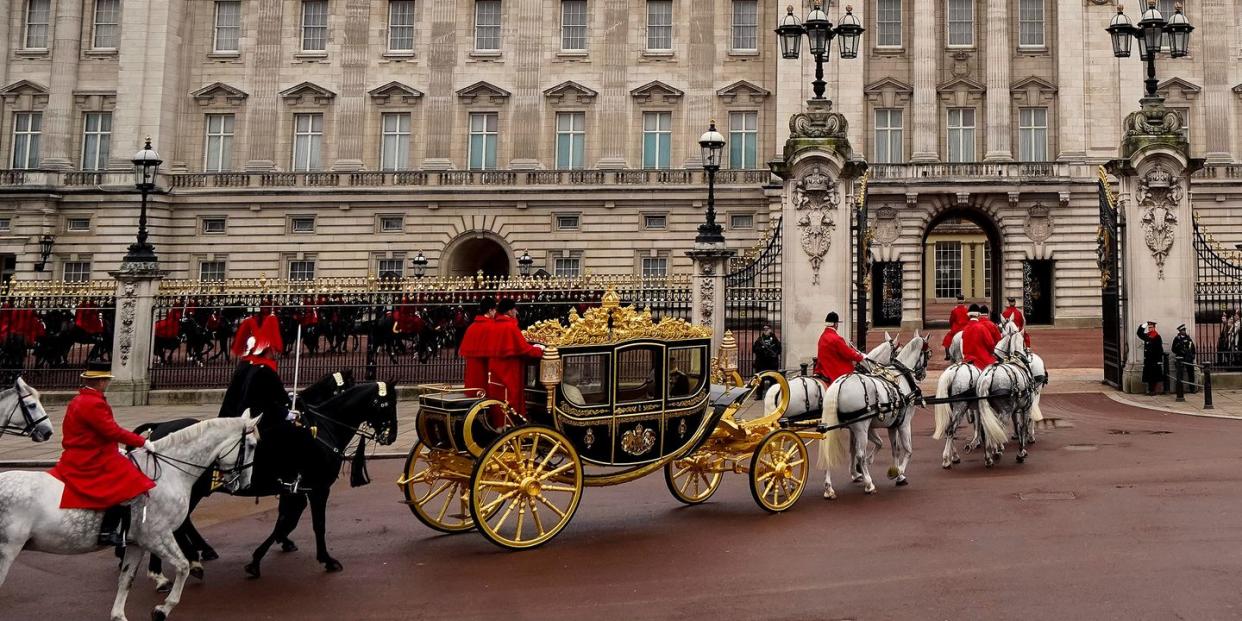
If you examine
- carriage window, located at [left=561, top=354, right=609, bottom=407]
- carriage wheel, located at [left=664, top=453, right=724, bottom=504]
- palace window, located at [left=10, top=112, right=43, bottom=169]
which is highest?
palace window, located at [left=10, top=112, right=43, bottom=169]

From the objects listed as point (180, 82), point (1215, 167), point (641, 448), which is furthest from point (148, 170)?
point (1215, 167)

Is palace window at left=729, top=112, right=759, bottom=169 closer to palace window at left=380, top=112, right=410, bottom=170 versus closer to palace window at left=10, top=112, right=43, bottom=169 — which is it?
palace window at left=380, top=112, right=410, bottom=170

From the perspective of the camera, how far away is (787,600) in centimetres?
608

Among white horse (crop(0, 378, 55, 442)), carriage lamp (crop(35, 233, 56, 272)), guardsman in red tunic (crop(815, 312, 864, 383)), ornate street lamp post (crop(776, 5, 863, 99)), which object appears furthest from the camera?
carriage lamp (crop(35, 233, 56, 272))

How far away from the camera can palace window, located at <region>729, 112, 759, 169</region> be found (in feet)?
126

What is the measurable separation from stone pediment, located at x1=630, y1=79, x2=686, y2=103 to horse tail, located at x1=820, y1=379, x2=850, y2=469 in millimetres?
30796

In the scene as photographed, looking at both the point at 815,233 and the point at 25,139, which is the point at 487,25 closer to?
the point at 25,139

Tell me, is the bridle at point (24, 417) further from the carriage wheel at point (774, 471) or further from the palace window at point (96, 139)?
the palace window at point (96, 139)

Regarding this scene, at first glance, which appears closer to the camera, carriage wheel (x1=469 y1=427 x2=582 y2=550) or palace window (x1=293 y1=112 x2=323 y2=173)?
carriage wheel (x1=469 y1=427 x2=582 y2=550)

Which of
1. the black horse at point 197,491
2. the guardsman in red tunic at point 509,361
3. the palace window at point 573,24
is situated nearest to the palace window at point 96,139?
the palace window at point 573,24

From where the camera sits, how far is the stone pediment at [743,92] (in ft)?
125

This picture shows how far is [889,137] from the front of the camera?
123ft

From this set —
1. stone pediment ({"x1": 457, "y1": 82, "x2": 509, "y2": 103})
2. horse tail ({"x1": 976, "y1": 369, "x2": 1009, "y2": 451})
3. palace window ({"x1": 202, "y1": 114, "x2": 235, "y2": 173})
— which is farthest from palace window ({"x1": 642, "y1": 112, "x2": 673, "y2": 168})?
horse tail ({"x1": 976, "y1": 369, "x2": 1009, "y2": 451})

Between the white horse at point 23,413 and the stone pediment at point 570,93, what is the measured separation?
32.1 m
